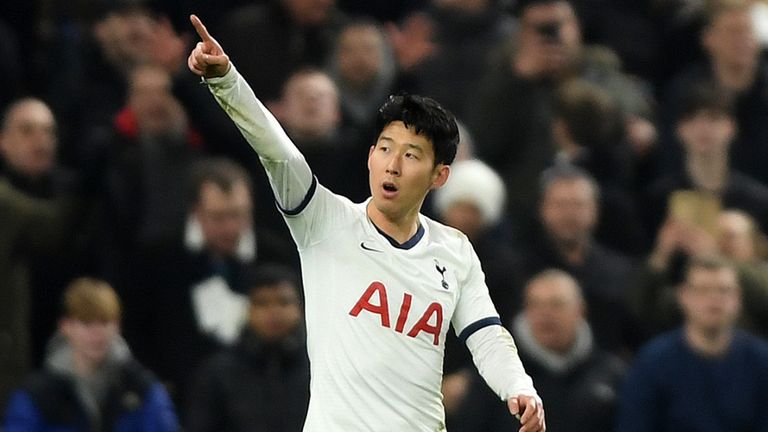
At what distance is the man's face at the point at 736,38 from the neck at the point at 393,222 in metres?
5.22

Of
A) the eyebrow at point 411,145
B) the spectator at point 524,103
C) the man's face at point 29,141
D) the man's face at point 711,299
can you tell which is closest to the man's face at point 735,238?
the man's face at point 711,299

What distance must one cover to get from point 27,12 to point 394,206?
5258mm

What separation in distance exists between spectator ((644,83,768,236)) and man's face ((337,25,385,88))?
1603 millimetres

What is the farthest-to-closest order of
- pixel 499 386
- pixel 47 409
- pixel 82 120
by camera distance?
pixel 82 120
pixel 47 409
pixel 499 386

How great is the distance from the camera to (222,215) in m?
9.24

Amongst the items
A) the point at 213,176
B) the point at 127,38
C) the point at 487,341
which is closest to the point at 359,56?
the point at 127,38

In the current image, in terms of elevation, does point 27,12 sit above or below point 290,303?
above

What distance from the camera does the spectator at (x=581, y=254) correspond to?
→ 30.6 feet

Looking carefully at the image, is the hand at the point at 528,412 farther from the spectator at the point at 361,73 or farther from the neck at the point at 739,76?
the neck at the point at 739,76

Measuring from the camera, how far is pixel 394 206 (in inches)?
230

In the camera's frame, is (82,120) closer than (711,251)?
No

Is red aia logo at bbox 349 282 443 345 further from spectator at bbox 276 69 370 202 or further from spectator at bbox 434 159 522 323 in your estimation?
spectator at bbox 276 69 370 202

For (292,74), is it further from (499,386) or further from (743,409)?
(499,386)

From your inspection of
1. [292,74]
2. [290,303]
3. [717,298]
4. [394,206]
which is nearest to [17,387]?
[290,303]
